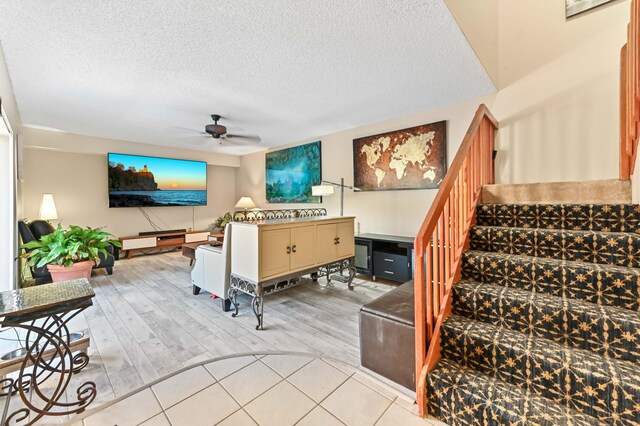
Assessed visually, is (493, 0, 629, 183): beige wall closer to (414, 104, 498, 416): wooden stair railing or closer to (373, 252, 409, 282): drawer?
(414, 104, 498, 416): wooden stair railing

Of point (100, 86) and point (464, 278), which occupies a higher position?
point (100, 86)

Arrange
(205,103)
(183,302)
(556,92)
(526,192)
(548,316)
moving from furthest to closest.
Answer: (205,103) < (183,302) < (556,92) < (526,192) < (548,316)

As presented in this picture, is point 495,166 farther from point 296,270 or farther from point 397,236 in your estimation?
point 296,270

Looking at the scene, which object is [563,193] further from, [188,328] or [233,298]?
[188,328]

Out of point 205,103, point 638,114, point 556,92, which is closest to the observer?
point 638,114

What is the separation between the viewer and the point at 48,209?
15.2 ft

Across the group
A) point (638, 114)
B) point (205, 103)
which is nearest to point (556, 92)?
point (638, 114)

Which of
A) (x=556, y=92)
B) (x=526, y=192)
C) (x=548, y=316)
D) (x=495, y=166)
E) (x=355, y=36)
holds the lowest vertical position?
(x=548, y=316)

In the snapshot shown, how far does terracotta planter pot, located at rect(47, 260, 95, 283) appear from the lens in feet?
11.2

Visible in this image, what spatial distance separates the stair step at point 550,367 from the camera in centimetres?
110

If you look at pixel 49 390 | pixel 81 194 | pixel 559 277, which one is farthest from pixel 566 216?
pixel 81 194

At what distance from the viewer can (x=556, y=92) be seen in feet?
9.22

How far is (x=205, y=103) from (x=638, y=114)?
Answer: 4.14 metres

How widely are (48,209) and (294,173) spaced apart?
451cm
